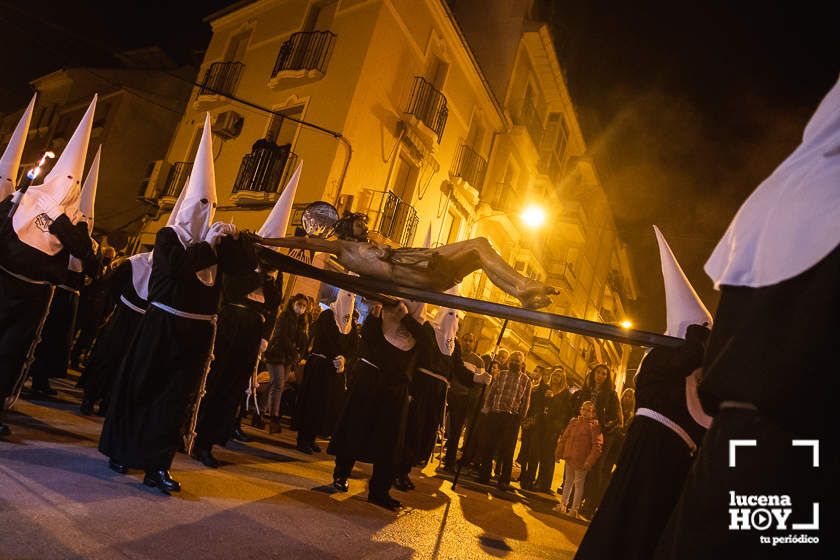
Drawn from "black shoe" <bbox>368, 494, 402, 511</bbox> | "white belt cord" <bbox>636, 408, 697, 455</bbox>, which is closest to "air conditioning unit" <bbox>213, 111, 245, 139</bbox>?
"black shoe" <bbox>368, 494, 402, 511</bbox>

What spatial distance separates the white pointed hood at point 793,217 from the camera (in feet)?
5.93

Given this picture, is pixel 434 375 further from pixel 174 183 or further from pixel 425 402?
pixel 174 183

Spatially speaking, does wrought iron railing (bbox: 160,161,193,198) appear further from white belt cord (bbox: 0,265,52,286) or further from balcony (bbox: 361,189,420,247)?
white belt cord (bbox: 0,265,52,286)

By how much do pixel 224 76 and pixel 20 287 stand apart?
17297mm

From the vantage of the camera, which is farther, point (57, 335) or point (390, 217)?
point (390, 217)

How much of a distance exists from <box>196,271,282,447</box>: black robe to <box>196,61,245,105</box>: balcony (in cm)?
1549

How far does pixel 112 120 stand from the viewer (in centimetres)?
2456

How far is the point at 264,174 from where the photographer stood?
17.0 m

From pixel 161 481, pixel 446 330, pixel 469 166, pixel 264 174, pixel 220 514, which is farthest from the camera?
pixel 469 166

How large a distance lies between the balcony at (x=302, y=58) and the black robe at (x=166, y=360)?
13234 mm

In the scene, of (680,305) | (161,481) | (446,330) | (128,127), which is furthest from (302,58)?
(680,305)

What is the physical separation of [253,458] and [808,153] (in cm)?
618

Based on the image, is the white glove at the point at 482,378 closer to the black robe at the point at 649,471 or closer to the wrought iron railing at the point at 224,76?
the black robe at the point at 649,471

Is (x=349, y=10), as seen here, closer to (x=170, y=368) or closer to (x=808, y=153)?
(x=170, y=368)
